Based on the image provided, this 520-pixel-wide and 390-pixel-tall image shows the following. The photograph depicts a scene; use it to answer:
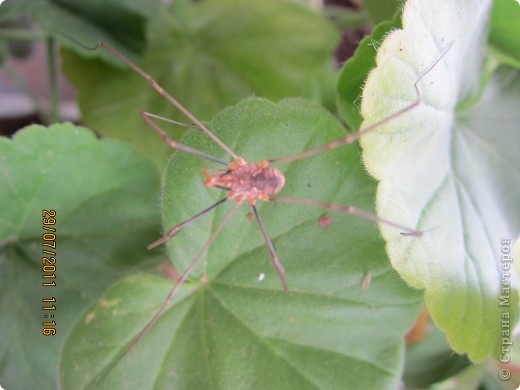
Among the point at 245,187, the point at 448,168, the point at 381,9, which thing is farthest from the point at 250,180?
the point at 381,9

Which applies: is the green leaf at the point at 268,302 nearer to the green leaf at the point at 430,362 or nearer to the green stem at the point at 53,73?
the green leaf at the point at 430,362

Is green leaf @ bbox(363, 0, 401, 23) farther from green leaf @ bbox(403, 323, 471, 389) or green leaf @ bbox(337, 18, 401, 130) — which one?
green leaf @ bbox(403, 323, 471, 389)

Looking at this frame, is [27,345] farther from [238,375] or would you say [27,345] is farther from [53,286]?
[238,375]

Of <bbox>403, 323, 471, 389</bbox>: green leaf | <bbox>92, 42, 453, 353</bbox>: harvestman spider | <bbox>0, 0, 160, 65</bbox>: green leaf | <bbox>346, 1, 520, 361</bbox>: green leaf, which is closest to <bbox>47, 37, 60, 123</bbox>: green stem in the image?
<bbox>0, 0, 160, 65</bbox>: green leaf

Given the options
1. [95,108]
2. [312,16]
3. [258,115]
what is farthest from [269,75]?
[258,115]

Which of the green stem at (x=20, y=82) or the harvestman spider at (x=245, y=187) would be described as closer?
the harvestman spider at (x=245, y=187)

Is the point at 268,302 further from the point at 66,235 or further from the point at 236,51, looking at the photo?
the point at 236,51
